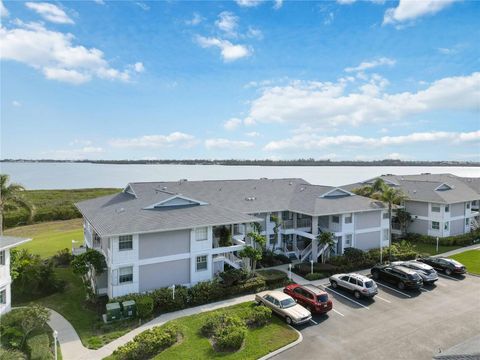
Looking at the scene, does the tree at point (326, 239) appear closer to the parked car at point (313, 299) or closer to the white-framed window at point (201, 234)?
the parked car at point (313, 299)

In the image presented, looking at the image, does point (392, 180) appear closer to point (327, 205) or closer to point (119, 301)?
point (327, 205)

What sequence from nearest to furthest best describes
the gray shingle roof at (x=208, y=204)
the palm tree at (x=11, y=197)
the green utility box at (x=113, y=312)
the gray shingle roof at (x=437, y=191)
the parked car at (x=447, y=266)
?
the green utility box at (x=113, y=312) → the gray shingle roof at (x=208, y=204) → the palm tree at (x=11, y=197) → the parked car at (x=447, y=266) → the gray shingle roof at (x=437, y=191)

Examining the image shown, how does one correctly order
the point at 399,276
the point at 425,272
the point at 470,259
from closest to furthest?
the point at 399,276 → the point at 425,272 → the point at 470,259

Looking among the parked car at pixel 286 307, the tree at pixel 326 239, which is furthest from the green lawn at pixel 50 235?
the tree at pixel 326 239

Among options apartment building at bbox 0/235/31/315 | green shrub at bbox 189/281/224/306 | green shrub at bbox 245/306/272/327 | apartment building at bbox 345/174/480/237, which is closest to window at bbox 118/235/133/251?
green shrub at bbox 189/281/224/306

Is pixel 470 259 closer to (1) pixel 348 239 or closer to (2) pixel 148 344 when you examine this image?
(1) pixel 348 239

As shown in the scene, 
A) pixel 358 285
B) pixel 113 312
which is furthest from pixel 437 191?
pixel 113 312
